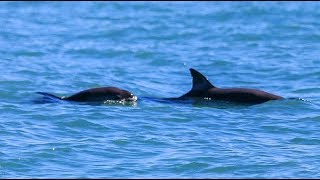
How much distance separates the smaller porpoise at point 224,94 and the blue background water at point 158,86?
27cm

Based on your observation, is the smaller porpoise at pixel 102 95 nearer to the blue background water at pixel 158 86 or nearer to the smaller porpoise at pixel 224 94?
the blue background water at pixel 158 86

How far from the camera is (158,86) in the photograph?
1702 cm

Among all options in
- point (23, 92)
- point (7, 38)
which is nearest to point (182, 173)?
point (23, 92)

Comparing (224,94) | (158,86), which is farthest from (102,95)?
(158,86)

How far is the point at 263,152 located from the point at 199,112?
2.71 meters

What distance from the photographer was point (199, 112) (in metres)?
13.9

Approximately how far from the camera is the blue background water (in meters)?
10.9

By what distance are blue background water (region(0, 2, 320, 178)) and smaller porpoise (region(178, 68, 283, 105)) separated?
268 millimetres

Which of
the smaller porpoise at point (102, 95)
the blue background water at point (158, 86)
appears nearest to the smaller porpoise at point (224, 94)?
the blue background water at point (158, 86)

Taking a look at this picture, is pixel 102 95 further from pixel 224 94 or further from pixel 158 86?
pixel 158 86

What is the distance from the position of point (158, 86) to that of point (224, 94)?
2.46 m

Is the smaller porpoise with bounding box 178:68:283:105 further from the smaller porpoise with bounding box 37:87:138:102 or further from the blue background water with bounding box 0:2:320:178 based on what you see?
the smaller porpoise with bounding box 37:87:138:102

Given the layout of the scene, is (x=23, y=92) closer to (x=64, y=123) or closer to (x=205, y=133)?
(x=64, y=123)

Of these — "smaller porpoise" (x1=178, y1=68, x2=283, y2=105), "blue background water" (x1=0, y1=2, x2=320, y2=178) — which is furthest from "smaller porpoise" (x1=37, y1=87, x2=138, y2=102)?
"smaller porpoise" (x1=178, y1=68, x2=283, y2=105)
